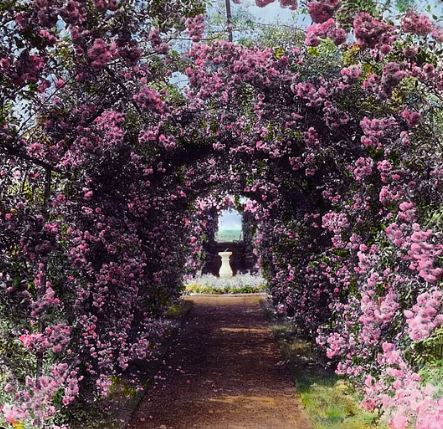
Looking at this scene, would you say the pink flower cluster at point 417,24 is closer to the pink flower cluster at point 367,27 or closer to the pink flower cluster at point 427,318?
the pink flower cluster at point 367,27

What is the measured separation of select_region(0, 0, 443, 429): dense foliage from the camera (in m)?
Result: 4.40

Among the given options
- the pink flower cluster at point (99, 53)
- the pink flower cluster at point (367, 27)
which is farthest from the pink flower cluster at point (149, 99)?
the pink flower cluster at point (367, 27)

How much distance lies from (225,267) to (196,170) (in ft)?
47.6

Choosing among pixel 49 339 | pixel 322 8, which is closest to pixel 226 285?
pixel 49 339

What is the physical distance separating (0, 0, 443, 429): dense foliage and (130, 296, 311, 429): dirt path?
0.62m

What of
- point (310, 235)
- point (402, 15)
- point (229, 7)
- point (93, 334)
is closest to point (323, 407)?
point (93, 334)

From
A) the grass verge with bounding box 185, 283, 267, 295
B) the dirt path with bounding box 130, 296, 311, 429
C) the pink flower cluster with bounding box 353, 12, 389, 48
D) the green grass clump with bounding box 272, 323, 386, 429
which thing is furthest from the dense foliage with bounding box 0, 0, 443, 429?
the grass verge with bounding box 185, 283, 267, 295

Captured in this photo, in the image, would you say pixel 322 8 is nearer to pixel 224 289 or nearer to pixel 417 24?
pixel 417 24

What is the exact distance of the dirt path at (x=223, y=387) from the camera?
20.5ft

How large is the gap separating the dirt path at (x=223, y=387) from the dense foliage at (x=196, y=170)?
2.02 feet

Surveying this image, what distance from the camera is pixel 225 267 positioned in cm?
2373

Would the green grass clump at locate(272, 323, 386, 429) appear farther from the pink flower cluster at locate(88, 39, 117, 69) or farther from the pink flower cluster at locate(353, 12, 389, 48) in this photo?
the pink flower cluster at locate(88, 39, 117, 69)

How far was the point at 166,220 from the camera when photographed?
920cm

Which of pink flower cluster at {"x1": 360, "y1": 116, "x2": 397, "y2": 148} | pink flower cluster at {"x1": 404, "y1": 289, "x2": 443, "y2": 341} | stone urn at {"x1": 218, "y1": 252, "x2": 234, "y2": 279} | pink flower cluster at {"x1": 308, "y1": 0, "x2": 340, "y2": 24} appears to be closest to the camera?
pink flower cluster at {"x1": 404, "y1": 289, "x2": 443, "y2": 341}
